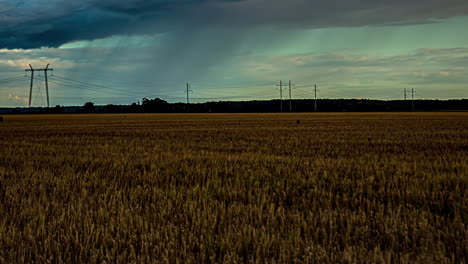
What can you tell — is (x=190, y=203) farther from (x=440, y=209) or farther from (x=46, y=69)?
(x=46, y=69)

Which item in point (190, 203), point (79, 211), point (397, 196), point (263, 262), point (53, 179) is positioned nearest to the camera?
point (263, 262)

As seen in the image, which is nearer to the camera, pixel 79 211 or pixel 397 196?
pixel 79 211

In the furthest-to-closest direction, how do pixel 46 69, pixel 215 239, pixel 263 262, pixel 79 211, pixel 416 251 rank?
1. pixel 46 69
2. pixel 79 211
3. pixel 215 239
4. pixel 416 251
5. pixel 263 262

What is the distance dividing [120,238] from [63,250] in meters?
0.51

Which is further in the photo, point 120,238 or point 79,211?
point 79,211

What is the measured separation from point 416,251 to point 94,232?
3014mm

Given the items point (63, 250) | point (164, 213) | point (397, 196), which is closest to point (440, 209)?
point (397, 196)

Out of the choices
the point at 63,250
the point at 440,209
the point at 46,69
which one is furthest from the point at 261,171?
the point at 46,69

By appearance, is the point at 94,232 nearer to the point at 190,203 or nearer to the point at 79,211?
the point at 79,211

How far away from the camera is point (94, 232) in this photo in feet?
12.8

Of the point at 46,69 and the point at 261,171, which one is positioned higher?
the point at 46,69

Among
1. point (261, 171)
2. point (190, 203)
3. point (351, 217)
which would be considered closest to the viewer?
point (351, 217)

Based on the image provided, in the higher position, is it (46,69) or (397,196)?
(46,69)

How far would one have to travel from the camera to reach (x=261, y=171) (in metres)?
8.11
